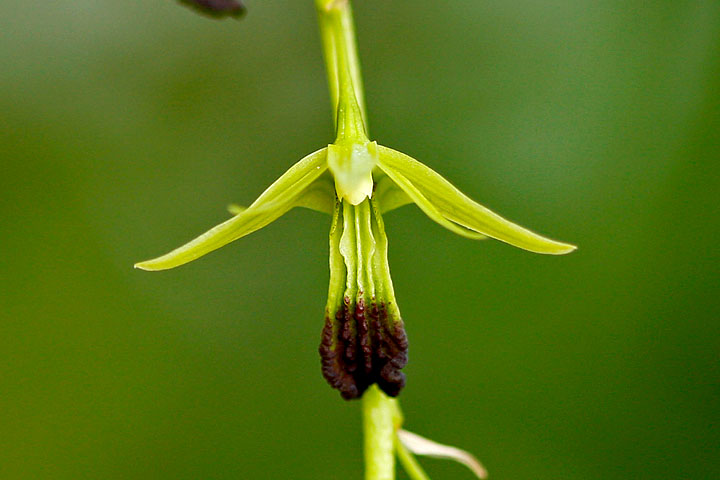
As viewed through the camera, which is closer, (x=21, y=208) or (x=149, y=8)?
(x=21, y=208)

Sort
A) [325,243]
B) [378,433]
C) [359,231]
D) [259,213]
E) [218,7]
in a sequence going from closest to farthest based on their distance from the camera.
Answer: [218,7] → [259,213] → [359,231] → [378,433] → [325,243]

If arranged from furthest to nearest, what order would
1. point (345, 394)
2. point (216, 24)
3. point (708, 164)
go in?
1. point (216, 24)
2. point (708, 164)
3. point (345, 394)

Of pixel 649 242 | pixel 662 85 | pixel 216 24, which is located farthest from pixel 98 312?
pixel 662 85

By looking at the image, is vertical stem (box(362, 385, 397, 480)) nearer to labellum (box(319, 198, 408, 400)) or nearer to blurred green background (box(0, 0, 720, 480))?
labellum (box(319, 198, 408, 400))

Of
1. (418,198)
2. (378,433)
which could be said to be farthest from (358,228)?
(378,433)

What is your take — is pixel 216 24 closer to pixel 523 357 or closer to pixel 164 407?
pixel 164 407

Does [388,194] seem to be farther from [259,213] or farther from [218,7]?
[218,7]

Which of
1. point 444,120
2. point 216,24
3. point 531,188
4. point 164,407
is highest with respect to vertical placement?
point 216,24

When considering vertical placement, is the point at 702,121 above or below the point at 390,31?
below
